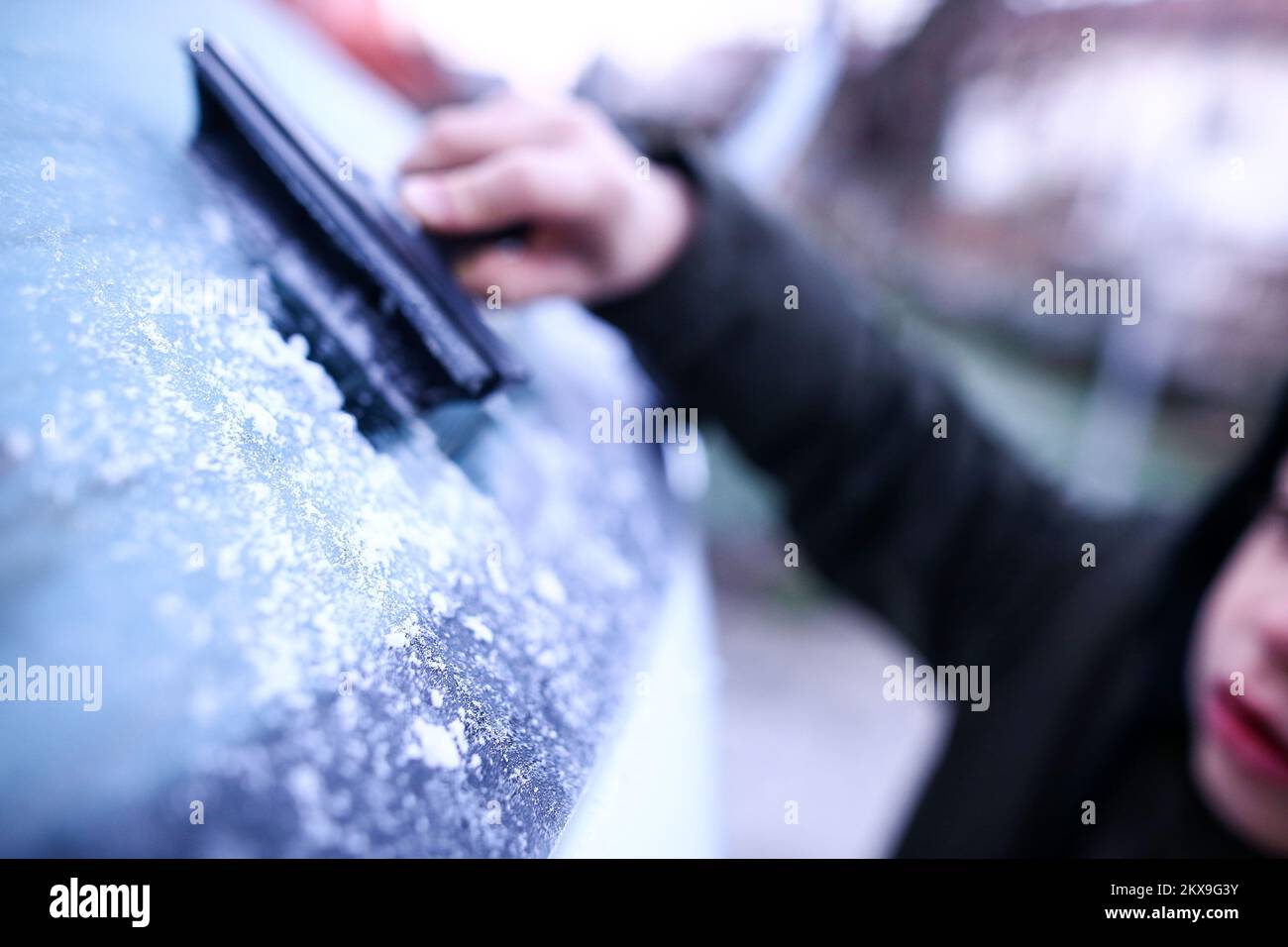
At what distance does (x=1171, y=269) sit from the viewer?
3.71 meters

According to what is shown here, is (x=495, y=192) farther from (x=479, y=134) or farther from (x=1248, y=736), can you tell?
(x=1248, y=736)

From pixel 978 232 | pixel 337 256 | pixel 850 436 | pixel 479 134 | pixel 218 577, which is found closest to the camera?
pixel 218 577

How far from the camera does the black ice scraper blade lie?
47 centimetres

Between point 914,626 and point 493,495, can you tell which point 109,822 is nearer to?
point 493,495

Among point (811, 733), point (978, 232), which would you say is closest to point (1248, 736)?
→ point (811, 733)

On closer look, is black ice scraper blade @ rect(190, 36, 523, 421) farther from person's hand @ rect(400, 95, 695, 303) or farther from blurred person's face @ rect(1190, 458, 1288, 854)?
blurred person's face @ rect(1190, 458, 1288, 854)

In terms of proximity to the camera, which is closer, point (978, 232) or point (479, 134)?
point (479, 134)

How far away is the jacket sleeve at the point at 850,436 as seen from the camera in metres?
0.79

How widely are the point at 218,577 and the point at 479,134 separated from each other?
411 mm

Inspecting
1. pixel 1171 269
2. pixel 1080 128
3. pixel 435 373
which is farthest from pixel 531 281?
pixel 1171 269

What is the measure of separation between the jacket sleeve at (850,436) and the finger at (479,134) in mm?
174

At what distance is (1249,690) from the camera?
0.67 metres

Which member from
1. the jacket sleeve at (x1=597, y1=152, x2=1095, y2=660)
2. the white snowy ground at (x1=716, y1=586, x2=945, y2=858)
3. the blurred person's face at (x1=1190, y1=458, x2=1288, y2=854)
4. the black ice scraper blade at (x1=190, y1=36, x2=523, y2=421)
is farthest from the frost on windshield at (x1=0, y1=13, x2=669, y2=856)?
the white snowy ground at (x1=716, y1=586, x2=945, y2=858)
